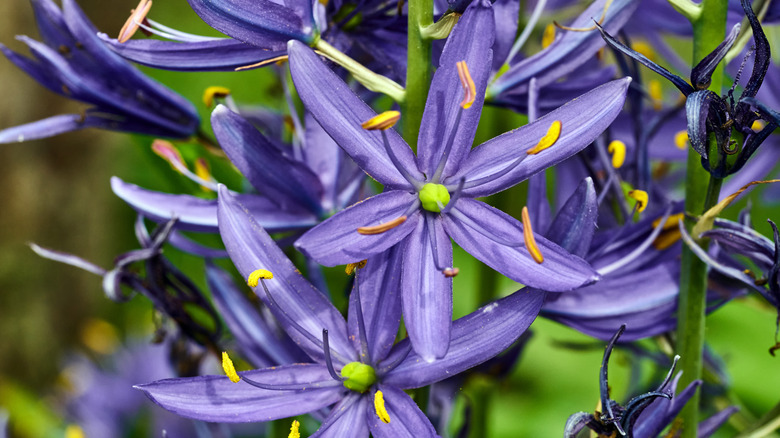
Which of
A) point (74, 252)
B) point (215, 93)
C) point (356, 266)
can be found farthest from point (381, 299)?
point (74, 252)

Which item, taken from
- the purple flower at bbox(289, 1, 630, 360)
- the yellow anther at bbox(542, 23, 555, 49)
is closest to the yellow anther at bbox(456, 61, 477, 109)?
the purple flower at bbox(289, 1, 630, 360)

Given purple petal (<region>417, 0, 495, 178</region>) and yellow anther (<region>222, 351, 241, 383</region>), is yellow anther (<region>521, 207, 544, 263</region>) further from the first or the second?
yellow anther (<region>222, 351, 241, 383</region>)

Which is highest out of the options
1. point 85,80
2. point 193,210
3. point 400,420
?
point 85,80

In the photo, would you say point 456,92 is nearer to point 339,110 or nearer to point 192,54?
point 339,110

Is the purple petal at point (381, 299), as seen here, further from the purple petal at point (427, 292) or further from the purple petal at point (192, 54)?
the purple petal at point (192, 54)

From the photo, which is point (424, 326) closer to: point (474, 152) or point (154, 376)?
point (474, 152)

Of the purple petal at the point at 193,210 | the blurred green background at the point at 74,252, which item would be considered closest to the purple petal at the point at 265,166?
the purple petal at the point at 193,210
